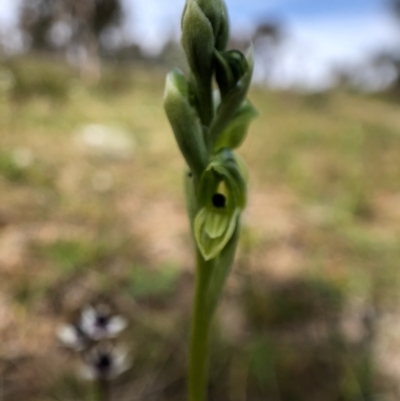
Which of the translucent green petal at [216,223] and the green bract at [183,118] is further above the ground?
the green bract at [183,118]

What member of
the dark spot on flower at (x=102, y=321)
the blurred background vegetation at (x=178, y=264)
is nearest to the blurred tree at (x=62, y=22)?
the blurred background vegetation at (x=178, y=264)

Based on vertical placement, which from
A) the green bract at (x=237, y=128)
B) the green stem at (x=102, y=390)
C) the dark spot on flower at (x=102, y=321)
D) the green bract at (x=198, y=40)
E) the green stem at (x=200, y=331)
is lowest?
the green stem at (x=102, y=390)

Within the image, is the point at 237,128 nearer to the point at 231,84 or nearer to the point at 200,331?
the point at 231,84

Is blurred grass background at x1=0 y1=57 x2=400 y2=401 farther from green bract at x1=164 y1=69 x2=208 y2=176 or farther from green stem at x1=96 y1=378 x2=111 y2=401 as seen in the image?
green bract at x1=164 y1=69 x2=208 y2=176

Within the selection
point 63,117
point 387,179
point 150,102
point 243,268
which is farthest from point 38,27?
point 243,268

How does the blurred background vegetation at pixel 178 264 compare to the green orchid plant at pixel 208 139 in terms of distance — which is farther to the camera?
the blurred background vegetation at pixel 178 264

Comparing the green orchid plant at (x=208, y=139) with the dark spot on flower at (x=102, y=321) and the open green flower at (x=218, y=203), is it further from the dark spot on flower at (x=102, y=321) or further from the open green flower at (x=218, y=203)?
the dark spot on flower at (x=102, y=321)
